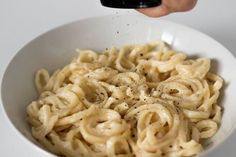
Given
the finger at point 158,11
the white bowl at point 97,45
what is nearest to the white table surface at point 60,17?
the white bowl at point 97,45

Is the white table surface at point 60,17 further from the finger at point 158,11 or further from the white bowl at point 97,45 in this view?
the finger at point 158,11

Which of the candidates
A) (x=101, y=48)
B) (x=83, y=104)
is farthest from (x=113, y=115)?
(x=101, y=48)

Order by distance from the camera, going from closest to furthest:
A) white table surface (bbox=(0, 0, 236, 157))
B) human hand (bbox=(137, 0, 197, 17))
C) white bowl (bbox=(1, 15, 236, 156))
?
human hand (bbox=(137, 0, 197, 17)), white bowl (bbox=(1, 15, 236, 156)), white table surface (bbox=(0, 0, 236, 157))

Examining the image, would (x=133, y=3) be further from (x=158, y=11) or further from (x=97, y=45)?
(x=97, y=45)

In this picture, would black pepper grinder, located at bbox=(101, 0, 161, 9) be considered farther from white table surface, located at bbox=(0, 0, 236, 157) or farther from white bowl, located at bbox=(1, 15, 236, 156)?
white table surface, located at bbox=(0, 0, 236, 157)

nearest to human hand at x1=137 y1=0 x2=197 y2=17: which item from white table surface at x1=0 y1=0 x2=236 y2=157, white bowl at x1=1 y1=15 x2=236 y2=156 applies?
white bowl at x1=1 y1=15 x2=236 y2=156

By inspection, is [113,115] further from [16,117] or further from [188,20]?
[188,20]
